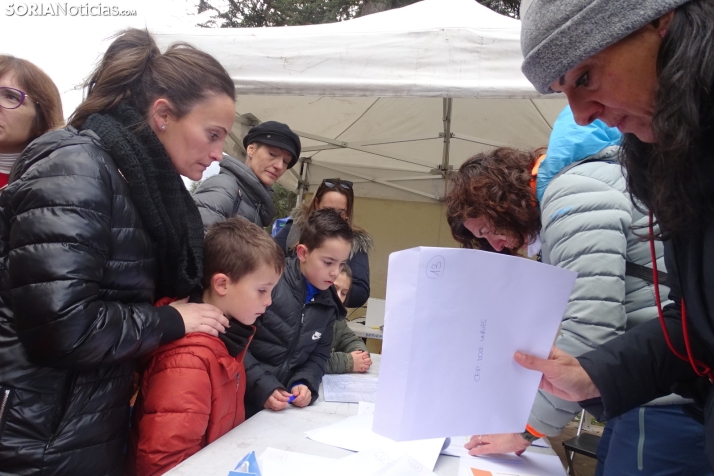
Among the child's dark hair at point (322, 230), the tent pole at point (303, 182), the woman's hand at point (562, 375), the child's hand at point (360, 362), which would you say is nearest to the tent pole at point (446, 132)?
the tent pole at point (303, 182)

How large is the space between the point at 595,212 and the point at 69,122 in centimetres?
122

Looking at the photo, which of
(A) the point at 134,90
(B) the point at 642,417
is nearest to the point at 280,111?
(A) the point at 134,90

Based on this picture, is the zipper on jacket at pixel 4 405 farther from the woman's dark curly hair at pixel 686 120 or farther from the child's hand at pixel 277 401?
the woman's dark curly hair at pixel 686 120

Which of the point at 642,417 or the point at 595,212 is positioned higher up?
the point at 595,212

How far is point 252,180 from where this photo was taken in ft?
7.84

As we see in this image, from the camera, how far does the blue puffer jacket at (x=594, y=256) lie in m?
1.09

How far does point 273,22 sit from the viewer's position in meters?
12.4

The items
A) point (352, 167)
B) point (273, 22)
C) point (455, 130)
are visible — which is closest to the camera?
point (455, 130)

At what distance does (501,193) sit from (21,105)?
1542 mm

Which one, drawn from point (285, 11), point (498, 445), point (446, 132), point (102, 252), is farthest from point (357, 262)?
point (285, 11)

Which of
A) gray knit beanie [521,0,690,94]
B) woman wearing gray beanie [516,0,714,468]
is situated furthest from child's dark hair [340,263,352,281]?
gray knit beanie [521,0,690,94]

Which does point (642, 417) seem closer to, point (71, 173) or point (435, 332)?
point (435, 332)

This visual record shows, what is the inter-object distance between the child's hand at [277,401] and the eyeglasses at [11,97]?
49.2 inches

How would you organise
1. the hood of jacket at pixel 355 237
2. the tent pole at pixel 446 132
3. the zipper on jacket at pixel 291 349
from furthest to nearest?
the tent pole at pixel 446 132 < the hood of jacket at pixel 355 237 < the zipper on jacket at pixel 291 349
